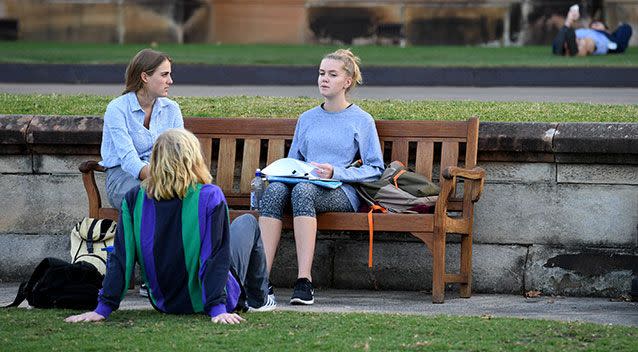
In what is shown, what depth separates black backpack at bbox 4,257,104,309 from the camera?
7.29 metres

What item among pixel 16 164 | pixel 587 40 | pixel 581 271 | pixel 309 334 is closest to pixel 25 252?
pixel 16 164

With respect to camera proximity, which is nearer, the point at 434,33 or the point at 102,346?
the point at 102,346

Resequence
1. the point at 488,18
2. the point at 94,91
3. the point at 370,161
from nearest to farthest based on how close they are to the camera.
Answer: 1. the point at 370,161
2. the point at 94,91
3. the point at 488,18

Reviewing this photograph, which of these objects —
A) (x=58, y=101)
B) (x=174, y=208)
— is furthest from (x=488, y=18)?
(x=174, y=208)

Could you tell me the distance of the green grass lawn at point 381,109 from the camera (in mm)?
9148

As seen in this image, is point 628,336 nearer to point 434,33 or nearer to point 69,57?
point 69,57

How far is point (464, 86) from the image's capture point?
15.4 meters

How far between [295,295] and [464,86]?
8101mm

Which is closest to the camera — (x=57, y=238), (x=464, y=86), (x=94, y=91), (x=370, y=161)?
(x=370, y=161)

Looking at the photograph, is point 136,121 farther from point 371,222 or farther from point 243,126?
point 371,222

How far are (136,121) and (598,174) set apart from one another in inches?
104

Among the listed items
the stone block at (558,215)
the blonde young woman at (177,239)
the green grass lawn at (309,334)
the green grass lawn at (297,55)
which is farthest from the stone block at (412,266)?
the green grass lawn at (297,55)

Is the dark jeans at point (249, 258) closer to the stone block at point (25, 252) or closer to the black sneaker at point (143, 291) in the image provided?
the black sneaker at point (143, 291)

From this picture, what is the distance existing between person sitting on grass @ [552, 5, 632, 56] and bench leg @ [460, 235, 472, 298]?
994 centimetres
